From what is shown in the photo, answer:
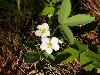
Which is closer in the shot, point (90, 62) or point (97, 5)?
point (90, 62)

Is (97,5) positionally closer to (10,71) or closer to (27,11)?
(27,11)

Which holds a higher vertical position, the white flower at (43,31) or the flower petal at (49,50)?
the white flower at (43,31)

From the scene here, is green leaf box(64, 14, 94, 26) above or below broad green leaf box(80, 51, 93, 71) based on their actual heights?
above

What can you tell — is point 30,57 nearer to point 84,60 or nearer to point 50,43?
point 50,43

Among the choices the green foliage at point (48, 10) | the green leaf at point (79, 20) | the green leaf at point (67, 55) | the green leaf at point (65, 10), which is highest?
the green foliage at point (48, 10)

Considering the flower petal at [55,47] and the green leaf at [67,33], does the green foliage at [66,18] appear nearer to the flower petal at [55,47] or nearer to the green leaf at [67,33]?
the green leaf at [67,33]

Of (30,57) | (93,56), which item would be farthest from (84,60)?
(30,57)

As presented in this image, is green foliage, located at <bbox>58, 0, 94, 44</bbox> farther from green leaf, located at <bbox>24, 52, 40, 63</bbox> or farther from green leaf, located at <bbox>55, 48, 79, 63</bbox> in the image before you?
green leaf, located at <bbox>24, 52, 40, 63</bbox>

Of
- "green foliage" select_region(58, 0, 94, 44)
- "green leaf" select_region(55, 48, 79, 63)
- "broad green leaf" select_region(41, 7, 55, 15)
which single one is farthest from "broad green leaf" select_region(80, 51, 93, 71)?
"broad green leaf" select_region(41, 7, 55, 15)

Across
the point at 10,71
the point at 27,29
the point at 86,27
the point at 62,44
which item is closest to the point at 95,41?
the point at 86,27

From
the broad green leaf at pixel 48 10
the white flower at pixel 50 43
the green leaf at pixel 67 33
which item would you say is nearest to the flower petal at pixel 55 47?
→ the white flower at pixel 50 43

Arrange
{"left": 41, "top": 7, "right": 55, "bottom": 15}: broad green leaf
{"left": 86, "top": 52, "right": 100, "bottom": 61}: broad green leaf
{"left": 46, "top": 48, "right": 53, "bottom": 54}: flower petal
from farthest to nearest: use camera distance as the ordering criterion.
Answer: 1. {"left": 41, "top": 7, "right": 55, "bottom": 15}: broad green leaf
2. {"left": 46, "top": 48, "right": 53, "bottom": 54}: flower petal
3. {"left": 86, "top": 52, "right": 100, "bottom": 61}: broad green leaf
